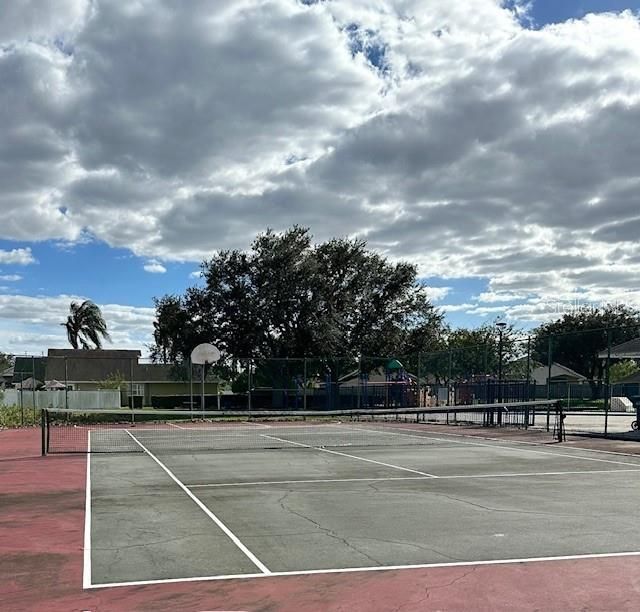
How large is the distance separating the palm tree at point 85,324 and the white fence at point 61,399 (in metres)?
40.8

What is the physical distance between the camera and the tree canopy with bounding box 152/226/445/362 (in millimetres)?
51969

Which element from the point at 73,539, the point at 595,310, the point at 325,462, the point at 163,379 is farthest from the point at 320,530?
the point at 595,310

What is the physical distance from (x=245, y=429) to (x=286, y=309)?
20954 mm

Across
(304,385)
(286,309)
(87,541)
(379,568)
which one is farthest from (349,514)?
(286,309)

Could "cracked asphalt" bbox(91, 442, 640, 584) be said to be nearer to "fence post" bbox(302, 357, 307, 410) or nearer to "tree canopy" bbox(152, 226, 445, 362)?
"fence post" bbox(302, 357, 307, 410)

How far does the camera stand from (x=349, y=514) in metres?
10.2

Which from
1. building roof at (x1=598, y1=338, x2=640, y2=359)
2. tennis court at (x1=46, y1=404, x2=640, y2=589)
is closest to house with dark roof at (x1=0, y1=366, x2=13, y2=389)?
tennis court at (x1=46, y1=404, x2=640, y2=589)

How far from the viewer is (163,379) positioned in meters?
65.1

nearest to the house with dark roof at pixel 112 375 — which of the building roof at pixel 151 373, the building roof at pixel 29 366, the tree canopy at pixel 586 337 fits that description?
the building roof at pixel 151 373

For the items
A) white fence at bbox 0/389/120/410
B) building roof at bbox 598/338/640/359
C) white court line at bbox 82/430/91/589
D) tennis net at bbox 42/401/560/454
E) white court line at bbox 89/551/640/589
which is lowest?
tennis net at bbox 42/401/560/454

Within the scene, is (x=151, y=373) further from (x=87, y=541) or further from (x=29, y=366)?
(x=87, y=541)

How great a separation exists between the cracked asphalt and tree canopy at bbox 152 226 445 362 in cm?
3459

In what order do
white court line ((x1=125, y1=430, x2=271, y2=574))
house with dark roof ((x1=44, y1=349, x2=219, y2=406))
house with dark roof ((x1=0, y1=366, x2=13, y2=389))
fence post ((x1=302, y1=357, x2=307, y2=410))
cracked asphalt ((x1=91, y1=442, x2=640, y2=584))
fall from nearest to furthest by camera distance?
white court line ((x1=125, y1=430, x2=271, y2=574)), cracked asphalt ((x1=91, y1=442, x2=640, y2=584)), fence post ((x1=302, y1=357, x2=307, y2=410)), house with dark roof ((x1=0, y1=366, x2=13, y2=389)), house with dark roof ((x1=44, y1=349, x2=219, y2=406))

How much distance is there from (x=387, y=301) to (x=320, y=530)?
48.2 meters
